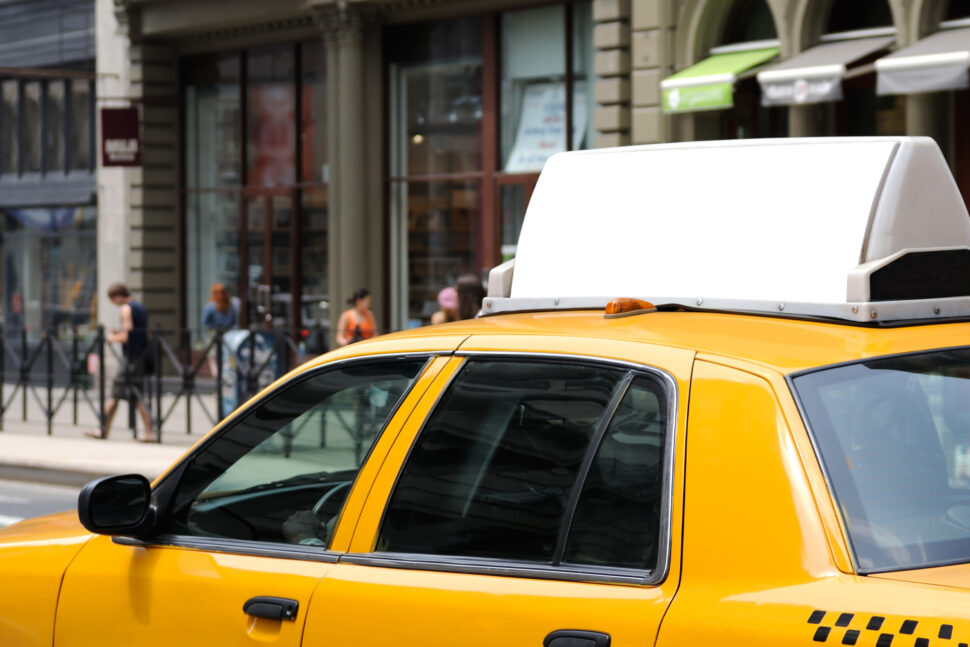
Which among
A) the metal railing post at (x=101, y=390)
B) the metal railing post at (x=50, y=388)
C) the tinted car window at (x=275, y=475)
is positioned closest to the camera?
the tinted car window at (x=275, y=475)

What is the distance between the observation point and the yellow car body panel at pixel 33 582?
4.13 meters

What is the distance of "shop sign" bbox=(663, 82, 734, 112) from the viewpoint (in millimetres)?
16484

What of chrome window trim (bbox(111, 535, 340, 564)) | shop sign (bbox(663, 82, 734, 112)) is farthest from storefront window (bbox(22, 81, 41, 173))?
chrome window trim (bbox(111, 535, 340, 564))

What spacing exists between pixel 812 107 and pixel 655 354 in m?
14.0

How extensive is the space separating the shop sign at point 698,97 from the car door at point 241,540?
1291cm

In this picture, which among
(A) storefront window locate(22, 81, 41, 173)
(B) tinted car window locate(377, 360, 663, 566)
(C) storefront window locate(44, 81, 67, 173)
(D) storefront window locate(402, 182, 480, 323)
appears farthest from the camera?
(A) storefront window locate(22, 81, 41, 173)

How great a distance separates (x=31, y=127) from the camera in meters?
27.1

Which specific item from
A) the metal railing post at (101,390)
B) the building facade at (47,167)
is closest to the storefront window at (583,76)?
the metal railing post at (101,390)

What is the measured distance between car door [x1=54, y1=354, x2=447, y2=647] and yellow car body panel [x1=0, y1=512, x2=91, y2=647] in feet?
0.16

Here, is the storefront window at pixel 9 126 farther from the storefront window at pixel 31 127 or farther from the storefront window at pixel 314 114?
the storefront window at pixel 314 114

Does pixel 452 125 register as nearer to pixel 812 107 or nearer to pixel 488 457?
pixel 812 107

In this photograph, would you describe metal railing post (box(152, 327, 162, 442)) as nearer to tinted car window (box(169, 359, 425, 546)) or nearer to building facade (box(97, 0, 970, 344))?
building facade (box(97, 0, 970, 344))

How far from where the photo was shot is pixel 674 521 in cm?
292

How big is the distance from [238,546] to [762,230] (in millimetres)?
1591
